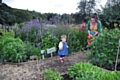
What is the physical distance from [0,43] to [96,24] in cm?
303

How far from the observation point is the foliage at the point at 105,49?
3.87 meters

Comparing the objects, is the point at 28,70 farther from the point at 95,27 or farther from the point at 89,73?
the point at 95,27

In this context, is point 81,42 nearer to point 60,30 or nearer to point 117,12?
point 60,30

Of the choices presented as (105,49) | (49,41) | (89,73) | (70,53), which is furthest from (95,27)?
(89,73)

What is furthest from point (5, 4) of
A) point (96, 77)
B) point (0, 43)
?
point (96, 77)

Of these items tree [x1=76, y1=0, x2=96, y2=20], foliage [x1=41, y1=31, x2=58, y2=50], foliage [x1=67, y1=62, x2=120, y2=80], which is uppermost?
tree [x1=76, y1=0, x2=96, y2=20]

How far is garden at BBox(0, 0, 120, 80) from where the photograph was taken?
3.06 meters

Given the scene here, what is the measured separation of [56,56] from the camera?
5180 mm

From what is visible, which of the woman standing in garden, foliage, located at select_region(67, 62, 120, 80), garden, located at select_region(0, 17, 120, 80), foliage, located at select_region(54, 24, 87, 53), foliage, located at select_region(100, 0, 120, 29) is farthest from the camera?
foliage, located at select_region(100, 0, 120, 29)

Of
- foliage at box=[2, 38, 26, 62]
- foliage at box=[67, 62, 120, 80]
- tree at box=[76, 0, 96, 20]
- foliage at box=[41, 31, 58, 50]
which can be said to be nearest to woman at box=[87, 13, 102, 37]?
foliage at box=[41, 31, 58, 50]

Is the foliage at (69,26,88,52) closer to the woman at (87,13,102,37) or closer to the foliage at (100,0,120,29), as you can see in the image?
the woman at (87,13,102,37)

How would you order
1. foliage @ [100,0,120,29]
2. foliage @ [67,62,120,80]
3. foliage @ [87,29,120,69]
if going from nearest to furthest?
foliage @ [67,62,120,80]
foliage @ [87,29,120,69]
foliage @ [100,0,120,29]

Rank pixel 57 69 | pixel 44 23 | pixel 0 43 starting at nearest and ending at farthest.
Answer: pixel 57 69, pixel 0 43, pixel 44 23

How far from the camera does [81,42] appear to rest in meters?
6.38
